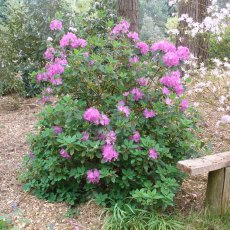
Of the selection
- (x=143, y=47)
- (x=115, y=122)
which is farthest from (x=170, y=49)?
(x=115, y=122)

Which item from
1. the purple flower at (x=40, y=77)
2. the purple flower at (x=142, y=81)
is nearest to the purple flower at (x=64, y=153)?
the purple flower at (x=40, y=77)

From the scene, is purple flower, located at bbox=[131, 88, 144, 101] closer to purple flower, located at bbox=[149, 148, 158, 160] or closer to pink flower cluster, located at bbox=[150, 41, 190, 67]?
pink flower cluster, located at bbox=[150, 41, 190, 67]

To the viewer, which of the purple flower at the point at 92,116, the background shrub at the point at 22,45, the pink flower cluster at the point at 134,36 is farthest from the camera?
the background shrub at the point at 22,45

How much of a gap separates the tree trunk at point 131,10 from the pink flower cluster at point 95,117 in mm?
4123

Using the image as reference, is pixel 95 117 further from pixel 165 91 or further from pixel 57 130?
pixel 165 91

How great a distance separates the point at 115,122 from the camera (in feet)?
9.39

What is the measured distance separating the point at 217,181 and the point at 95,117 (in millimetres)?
1064

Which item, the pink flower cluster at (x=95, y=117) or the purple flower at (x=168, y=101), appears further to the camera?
the purple flower at (x=168, y=101)

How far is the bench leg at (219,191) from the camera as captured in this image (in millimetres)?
3010

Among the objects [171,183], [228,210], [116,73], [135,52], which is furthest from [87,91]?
[228,210]

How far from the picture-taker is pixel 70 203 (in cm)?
310

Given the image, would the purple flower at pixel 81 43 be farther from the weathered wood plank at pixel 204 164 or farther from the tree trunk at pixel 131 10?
the tree trunk at pixel 131 10

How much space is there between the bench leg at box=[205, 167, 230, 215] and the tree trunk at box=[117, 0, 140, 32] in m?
4.06

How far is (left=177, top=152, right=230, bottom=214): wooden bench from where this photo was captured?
9.46ft
